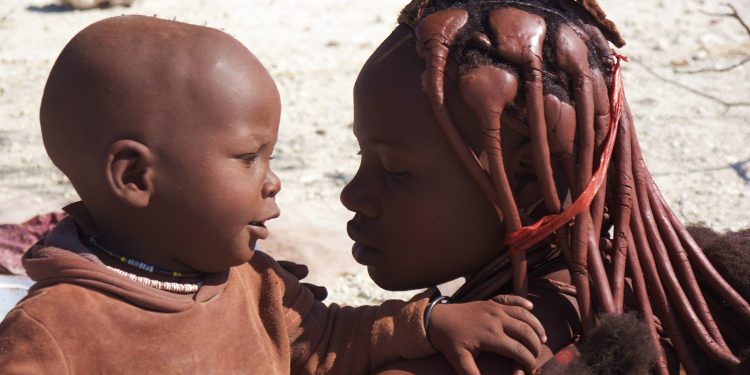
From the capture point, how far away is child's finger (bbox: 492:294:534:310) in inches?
101

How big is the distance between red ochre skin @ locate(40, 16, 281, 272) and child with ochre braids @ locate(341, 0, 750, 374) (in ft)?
1.25

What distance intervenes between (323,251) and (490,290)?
2.06 metres

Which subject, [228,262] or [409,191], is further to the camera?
[409,191]

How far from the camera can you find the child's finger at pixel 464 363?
250 cm

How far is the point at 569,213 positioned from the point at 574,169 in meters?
0.12

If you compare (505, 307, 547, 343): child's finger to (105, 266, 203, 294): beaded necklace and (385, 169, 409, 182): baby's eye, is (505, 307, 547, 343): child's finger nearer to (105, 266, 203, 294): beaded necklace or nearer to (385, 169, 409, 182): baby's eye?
(385, 169, 409, 182): baby's eye

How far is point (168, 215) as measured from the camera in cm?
250

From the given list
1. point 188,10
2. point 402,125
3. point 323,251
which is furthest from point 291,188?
point 188,10

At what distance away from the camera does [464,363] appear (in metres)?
2.51

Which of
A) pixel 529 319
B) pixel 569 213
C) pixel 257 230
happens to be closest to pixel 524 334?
pixel 529 319

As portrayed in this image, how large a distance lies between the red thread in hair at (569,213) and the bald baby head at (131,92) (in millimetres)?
777

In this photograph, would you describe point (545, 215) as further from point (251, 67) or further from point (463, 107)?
point (251, 67)

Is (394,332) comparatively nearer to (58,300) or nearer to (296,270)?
(296,270)

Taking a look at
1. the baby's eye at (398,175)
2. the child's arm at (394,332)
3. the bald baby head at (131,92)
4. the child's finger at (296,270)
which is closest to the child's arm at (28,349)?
the bald baby head at (131,92)
